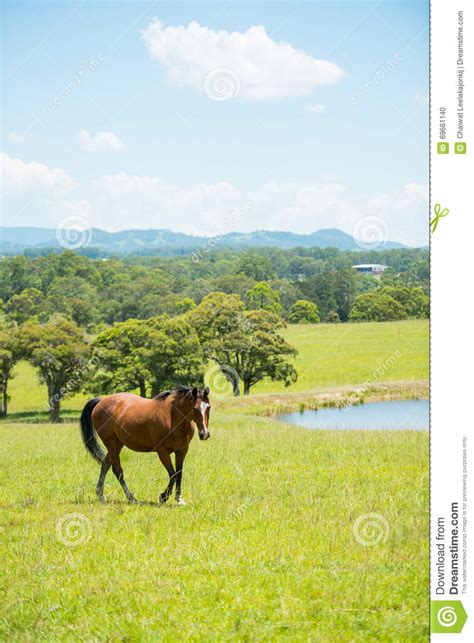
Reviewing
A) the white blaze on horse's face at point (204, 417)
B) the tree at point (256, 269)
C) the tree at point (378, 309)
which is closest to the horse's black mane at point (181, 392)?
the white blaze on horse's face at point (204, 417)

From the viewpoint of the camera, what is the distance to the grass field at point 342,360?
1463 inches

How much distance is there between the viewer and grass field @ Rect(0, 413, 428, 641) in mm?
4777

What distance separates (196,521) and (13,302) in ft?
171

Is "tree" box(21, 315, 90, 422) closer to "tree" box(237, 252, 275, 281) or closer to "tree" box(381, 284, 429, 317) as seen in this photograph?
"tree" box(381, 284, 429, 317)

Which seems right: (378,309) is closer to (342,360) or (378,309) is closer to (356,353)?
(356,353)

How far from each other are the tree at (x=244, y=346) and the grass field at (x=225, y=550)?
25.7 metres

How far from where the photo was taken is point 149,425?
7.88 m

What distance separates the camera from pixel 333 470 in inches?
373

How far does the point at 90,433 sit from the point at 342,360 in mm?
37720

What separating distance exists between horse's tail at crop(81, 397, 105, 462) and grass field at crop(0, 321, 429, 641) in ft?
1.71

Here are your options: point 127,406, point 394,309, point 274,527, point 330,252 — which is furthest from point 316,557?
point 330,252

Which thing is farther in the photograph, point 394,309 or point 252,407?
point 394,309

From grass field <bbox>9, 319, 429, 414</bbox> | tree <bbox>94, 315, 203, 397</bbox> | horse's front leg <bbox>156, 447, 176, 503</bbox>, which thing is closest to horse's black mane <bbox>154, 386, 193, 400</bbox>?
horse's front leg <bbox>156, 447, 176, 503</bbox>

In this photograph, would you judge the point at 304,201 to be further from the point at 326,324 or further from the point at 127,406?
the point at 326,324
